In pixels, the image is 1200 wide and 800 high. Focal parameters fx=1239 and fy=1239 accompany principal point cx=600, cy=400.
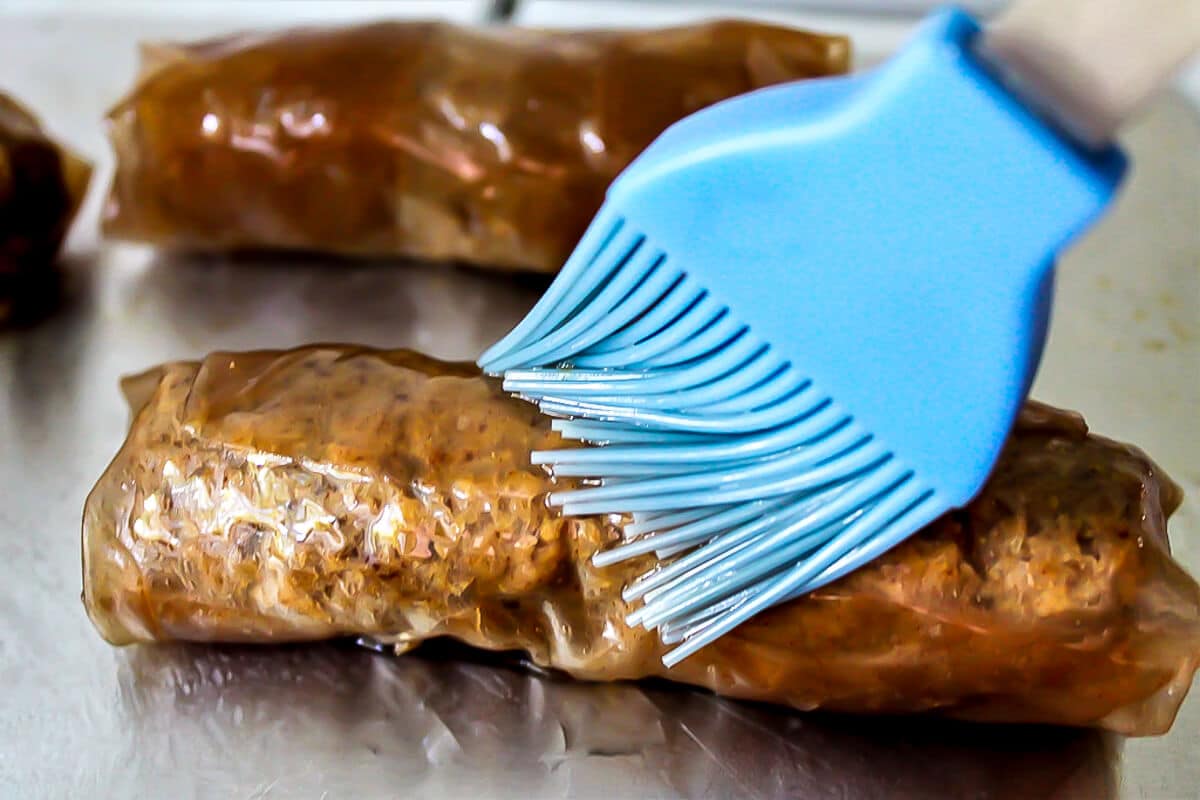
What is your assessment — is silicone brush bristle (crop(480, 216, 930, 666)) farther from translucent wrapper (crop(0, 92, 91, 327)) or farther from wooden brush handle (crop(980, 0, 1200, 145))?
translucent wrapper (crop(0, 92, 91, 327))

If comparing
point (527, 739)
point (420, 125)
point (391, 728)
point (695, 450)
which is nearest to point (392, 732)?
point (391, 728)

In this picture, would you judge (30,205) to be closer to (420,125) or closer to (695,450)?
(420,125)

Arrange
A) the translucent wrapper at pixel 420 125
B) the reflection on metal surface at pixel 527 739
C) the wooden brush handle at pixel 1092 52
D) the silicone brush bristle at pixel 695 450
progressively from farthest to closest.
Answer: the translucent wrapper at pixel 420 125, the reflection on metal surface at pixel 527 739, the silicone brush bristle at pixel 695 450, the wooden brush handle at pixel 1092 52

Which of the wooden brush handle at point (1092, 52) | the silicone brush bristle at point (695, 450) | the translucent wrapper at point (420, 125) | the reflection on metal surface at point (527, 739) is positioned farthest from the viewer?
the translucent wrapper at point (420, 125)

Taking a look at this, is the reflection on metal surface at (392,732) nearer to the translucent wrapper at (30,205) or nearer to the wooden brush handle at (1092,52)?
the translucent wrapper at (30,205)

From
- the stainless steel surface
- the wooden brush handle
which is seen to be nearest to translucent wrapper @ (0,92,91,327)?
the stainless steel surface

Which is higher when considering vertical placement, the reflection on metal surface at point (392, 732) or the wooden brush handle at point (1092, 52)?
the wooden brush handle at point (1092, 52)

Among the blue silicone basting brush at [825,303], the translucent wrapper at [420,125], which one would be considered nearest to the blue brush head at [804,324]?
the blue silicone basting brush at [825,303]
